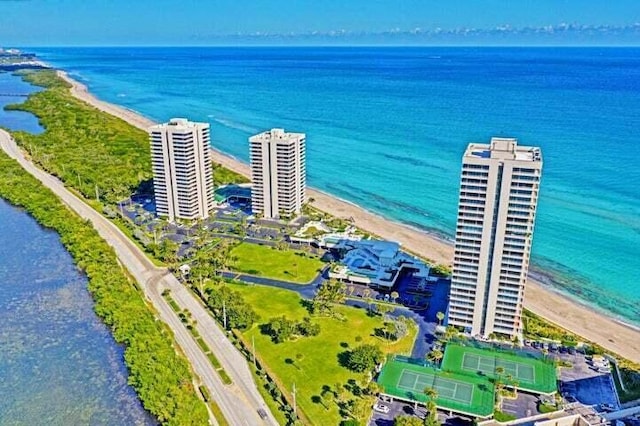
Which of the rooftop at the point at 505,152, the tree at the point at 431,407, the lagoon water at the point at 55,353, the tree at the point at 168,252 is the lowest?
the lagoon water at the point at 55,353

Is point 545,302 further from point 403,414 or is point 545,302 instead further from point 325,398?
point 325,398

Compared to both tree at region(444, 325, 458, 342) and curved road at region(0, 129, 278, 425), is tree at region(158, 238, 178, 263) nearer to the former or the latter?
curved road at region(0, 129, 278, 425)

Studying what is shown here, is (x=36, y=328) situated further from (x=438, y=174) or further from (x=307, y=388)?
(x=438, y=174)

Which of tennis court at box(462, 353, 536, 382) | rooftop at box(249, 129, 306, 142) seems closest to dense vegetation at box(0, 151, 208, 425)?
tennis court at box(462, 353, 536, 382)

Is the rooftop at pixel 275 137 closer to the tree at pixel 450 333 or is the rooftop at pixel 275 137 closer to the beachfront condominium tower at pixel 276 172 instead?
the beachfront condominium tower at pixel 276 172

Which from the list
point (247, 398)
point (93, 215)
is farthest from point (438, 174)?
point (247, 398)

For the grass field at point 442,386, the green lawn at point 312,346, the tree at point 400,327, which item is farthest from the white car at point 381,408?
the tree at point 400,327
